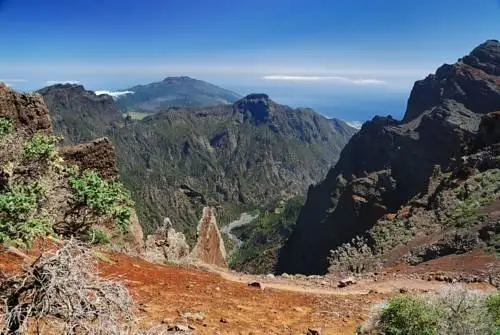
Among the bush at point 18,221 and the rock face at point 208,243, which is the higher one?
the bush at point 18,221

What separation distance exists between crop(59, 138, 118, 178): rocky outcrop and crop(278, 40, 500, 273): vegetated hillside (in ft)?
58.3

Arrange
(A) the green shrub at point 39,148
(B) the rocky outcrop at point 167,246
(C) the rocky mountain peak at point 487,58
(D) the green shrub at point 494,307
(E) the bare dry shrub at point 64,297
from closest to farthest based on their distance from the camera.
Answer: (E) the bare dry shrub at point 64,297 → (A) the green shrub at point 39,148 → (D) the green shrub at point 494,307 → (B) the rocky outcrop at point 167,246 → (C) the rocky mountain peak at point 487,58

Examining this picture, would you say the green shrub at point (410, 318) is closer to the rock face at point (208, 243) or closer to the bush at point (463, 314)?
the bush at point (463, 314)

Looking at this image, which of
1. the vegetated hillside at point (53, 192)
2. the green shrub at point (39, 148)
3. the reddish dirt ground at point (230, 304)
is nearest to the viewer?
the vegetated hillside at point (53, 192)

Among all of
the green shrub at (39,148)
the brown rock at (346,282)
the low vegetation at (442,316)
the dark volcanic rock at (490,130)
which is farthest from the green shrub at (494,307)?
the dark volcanic rock at (490,130)

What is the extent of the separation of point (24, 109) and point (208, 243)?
1786cm

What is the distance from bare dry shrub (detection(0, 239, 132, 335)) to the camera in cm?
644

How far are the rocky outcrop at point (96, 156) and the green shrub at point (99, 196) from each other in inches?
588

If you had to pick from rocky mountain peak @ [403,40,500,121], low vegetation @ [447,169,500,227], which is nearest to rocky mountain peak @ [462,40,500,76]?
rocky mountain peak @ [403,40,500,121]

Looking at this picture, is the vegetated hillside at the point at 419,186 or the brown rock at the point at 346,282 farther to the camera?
the vegetated hillside at the point at 419,186

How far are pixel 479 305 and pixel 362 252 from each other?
87.8ft

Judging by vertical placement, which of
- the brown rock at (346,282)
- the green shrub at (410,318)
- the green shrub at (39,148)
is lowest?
the brown rock at (346,282)

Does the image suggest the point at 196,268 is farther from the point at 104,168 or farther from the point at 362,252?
the point at 362,252

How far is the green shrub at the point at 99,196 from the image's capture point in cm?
909
